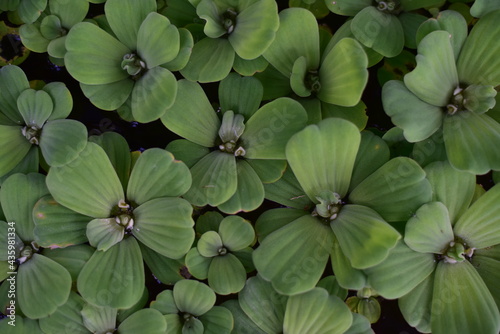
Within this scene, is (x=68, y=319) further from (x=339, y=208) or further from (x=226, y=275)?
(x=339, y=208)

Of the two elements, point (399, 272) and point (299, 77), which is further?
point (299, 77)

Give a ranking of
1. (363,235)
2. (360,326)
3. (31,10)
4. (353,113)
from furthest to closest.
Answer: (31,10) < (353,113) < (360,326) < (363,235)

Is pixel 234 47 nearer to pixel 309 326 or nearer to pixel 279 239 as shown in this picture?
pixel 279 239

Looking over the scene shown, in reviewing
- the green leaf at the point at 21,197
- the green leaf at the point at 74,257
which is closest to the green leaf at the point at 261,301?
the green leaf at the point at 74,257

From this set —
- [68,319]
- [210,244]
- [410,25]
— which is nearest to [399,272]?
[210,244]

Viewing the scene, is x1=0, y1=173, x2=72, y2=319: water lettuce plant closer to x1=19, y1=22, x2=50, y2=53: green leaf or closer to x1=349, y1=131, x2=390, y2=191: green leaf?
x1=19, y1=22, x2=50, y2=53: green leaf

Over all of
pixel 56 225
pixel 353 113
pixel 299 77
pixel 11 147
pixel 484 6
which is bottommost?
pixel 56 225

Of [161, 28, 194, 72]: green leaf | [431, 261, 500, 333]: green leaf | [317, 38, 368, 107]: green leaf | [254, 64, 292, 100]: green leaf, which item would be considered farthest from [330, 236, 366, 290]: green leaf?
Result: [161, 28, 194, 72]: green leaf

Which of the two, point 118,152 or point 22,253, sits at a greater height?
point 118,152
